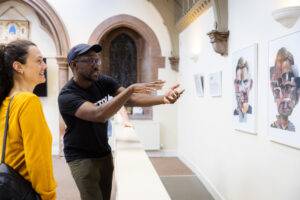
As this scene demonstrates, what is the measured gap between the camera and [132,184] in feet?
4.23

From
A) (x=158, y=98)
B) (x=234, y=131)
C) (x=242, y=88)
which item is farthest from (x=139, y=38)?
(x=158, y=98)

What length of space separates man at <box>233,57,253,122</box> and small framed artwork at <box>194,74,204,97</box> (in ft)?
5.23

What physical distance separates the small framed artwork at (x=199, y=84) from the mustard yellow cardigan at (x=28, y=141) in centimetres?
417

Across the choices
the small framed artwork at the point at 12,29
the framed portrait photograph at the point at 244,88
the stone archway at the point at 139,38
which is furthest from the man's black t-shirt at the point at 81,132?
the small framed artwork at the point at 12,29

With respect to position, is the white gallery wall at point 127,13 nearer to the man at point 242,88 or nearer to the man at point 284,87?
the man at point 242,88

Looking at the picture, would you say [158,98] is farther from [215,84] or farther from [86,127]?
[215,84]

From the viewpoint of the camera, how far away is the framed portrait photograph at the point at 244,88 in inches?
132

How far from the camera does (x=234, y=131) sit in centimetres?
404

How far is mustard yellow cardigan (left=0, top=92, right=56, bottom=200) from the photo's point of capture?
1473 mm

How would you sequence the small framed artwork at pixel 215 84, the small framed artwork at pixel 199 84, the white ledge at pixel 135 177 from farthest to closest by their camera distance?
the small framed artwork at pixel 199 84 < the small framed artwork at pixel 215 84 < the white ledge at pixel 135 177

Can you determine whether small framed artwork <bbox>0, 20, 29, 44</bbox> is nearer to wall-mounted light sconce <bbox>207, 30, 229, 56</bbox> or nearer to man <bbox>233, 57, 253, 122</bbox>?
wall-mounted light sconce <bbox>207, 30, 229, 56</bbox>

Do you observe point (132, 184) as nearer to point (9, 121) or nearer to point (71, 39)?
point (9, 121)

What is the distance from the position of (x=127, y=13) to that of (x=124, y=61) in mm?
1167

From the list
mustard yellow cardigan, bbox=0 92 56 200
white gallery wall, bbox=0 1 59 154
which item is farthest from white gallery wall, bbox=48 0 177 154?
mustard yellow cardigan, bbox=0 92 56 200
